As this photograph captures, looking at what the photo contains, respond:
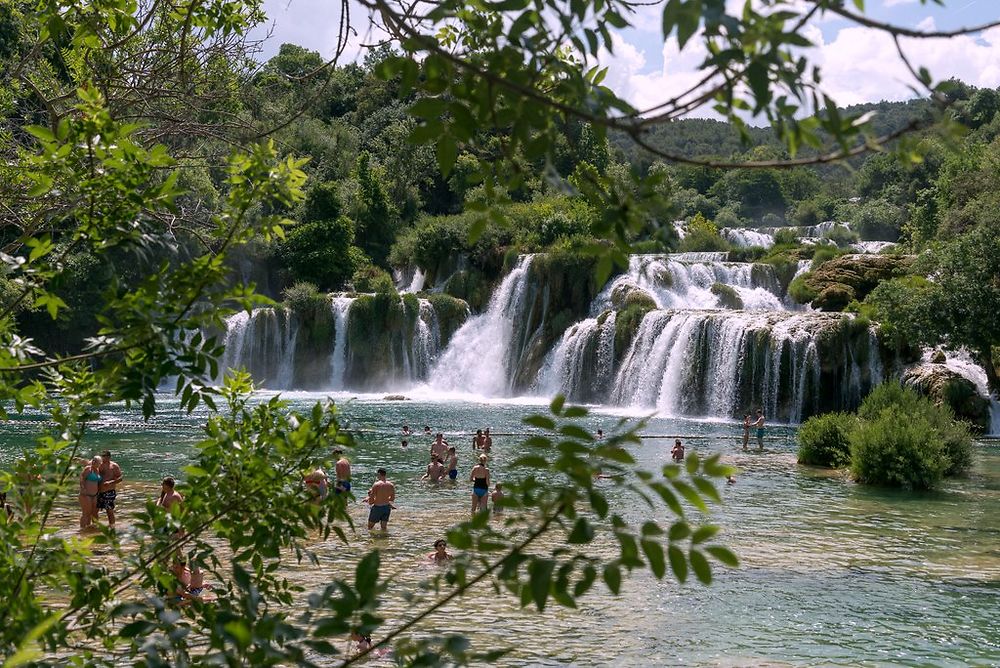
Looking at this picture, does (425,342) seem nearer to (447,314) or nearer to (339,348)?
(447,314)

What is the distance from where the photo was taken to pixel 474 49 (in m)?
3.17

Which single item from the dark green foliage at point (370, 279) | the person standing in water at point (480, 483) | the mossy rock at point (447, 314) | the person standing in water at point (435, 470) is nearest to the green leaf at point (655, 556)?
the person standing in water at point (480, 483)

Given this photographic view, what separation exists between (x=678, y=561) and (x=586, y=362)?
3443 cm

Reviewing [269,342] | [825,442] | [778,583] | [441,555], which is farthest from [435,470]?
[269,342]

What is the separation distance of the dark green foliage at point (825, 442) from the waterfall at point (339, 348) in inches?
901

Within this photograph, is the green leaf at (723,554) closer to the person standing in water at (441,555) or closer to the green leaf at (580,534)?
the green leaf at (580,534)

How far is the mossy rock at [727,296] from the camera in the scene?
38.4 metres

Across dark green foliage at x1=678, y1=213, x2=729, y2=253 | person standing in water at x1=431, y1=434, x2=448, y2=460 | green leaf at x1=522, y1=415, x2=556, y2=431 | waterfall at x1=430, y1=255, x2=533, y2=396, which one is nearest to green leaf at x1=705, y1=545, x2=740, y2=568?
green leaf at x1=522, y1=415, x2=556, y2=431

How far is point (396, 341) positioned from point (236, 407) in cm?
3745

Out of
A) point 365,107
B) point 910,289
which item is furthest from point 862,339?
point 365,107

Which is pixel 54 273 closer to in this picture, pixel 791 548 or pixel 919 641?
pixel 919 641

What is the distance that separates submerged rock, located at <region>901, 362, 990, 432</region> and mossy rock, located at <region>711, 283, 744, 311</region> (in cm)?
1018

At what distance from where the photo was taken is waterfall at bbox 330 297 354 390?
4189 cm

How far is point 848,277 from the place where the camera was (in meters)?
35.5
